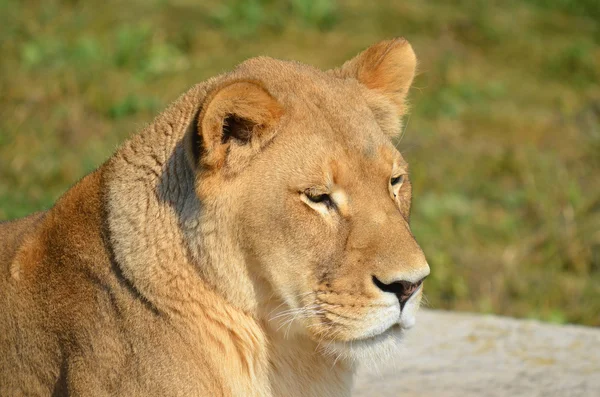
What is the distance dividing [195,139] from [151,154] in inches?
12.4

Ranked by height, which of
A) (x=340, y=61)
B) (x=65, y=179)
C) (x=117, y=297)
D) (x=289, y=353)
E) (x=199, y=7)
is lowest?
(x=289, y=353)

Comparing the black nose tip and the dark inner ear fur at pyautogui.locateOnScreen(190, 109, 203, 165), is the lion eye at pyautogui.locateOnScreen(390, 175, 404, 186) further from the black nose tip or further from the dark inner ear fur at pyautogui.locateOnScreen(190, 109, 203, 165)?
the dark inner ear fur at pyautogui.locateOnScreen(190, 109, 203, 165)

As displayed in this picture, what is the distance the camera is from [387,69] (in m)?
3.71

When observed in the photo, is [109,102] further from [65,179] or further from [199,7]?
[199,7]

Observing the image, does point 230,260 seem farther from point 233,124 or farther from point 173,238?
point 233,124

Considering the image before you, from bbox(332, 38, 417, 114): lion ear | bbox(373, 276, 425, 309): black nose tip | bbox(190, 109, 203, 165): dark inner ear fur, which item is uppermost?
bbox(332, 38, 417, 114): lion ear

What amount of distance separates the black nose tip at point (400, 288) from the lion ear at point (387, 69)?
3.09ft

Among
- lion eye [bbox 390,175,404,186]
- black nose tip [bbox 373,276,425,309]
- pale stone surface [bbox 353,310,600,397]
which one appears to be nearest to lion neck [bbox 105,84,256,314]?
black nose tip [bbox 373,276,425,309]

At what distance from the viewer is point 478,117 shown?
948 cm

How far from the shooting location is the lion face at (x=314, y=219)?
9.88ft

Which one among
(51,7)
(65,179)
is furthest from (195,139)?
(51,7)

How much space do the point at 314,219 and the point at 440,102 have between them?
683 centimetres

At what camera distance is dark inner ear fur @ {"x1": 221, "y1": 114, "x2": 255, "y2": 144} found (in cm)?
308

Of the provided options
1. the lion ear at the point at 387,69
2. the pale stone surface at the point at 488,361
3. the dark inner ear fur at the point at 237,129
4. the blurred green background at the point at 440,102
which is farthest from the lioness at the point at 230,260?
the blurred green background at the point at 440,102
